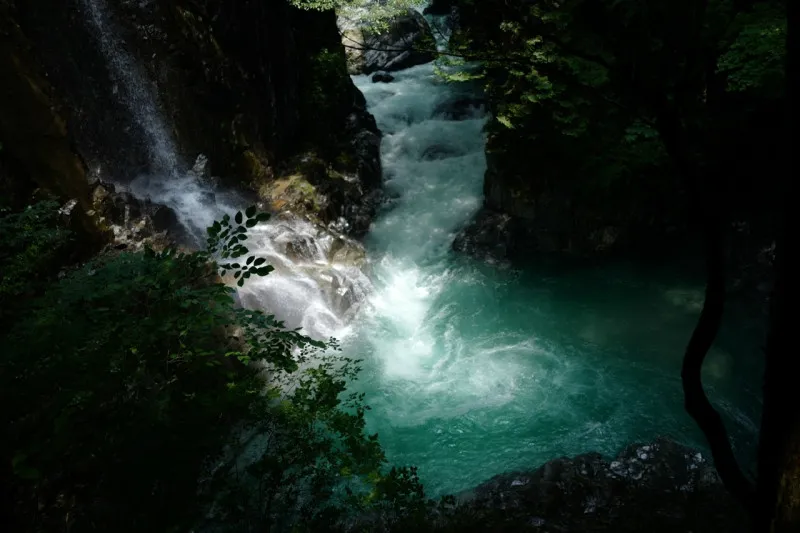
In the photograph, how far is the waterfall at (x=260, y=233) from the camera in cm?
948

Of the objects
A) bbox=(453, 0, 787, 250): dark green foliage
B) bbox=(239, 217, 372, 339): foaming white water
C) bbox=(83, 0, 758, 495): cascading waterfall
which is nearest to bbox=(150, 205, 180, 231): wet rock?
bbox=(83, 0, 758, 495): cascading waterfall

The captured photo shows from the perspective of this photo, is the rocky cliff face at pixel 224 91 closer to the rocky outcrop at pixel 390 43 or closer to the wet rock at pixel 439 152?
the wet rock at pixel 439 152

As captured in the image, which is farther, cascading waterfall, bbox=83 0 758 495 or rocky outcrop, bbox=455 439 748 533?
cascading waterfall, bbox=83 0 758 495

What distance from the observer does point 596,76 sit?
8.12 meters

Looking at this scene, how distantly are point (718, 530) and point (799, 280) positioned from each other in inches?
144

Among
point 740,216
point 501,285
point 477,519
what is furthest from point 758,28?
point 477,519

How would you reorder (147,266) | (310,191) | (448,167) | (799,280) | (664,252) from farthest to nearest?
(448,167) < (310,191) < (664,252) < (147,266) < (799,280)

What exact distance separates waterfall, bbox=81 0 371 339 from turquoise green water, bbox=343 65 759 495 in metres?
0.75

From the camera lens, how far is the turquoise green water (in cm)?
689

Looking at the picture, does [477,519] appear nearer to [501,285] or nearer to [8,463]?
[8,463]

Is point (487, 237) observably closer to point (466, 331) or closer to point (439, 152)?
point (466, 331)

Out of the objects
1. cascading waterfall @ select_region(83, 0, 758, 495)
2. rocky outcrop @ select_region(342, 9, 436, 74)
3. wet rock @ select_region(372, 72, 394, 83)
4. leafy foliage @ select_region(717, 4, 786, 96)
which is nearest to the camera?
leafy foliage @ select_region(717, 4, 786, 96)

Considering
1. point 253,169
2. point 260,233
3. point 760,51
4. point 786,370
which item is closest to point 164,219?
point 260,233

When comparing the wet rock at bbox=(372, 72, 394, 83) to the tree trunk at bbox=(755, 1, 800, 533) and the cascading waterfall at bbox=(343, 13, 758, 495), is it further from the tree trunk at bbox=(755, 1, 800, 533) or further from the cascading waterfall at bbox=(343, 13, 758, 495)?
the tree trunk at bbox=(755, 1, 800, 533)
